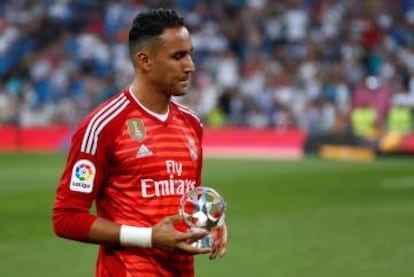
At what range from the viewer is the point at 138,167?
5066 millimetres

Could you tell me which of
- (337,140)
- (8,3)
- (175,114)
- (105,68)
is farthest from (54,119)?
(175,114)

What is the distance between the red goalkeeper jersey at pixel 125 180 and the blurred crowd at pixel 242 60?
21115mm

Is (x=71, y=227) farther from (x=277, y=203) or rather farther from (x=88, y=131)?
(x=277, y=203)

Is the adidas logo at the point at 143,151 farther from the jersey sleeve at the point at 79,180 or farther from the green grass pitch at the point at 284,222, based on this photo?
the green grass pitch at the point at 284,222

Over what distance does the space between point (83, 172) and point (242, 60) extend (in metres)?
26.0

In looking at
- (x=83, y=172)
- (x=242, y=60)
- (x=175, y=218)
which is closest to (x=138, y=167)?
(x=83, y=172)

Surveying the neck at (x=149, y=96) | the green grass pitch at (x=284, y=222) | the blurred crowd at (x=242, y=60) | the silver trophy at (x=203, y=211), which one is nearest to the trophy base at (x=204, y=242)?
the silver trophy at (x=203, y=211)

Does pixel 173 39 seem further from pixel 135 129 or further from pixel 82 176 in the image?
pixel 82 176

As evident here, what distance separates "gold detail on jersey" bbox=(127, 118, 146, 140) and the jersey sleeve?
14 centimetres

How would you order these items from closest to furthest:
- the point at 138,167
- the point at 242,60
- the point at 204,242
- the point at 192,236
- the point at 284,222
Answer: the point at 192,236 → the point at 204,242 → the point at 138,167 → the point at 284,222 → the point at 242,60

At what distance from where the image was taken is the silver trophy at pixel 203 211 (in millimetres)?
4750

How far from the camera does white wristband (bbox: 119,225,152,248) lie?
15.9 feet

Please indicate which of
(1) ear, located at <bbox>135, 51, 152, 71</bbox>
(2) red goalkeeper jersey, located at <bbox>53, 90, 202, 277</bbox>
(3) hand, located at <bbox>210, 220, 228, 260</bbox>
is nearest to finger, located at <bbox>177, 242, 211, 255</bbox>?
(3) hand, located at <bbox>210, 220, 228, 260</bbox>

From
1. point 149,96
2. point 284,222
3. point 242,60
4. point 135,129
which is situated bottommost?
point 284,222
